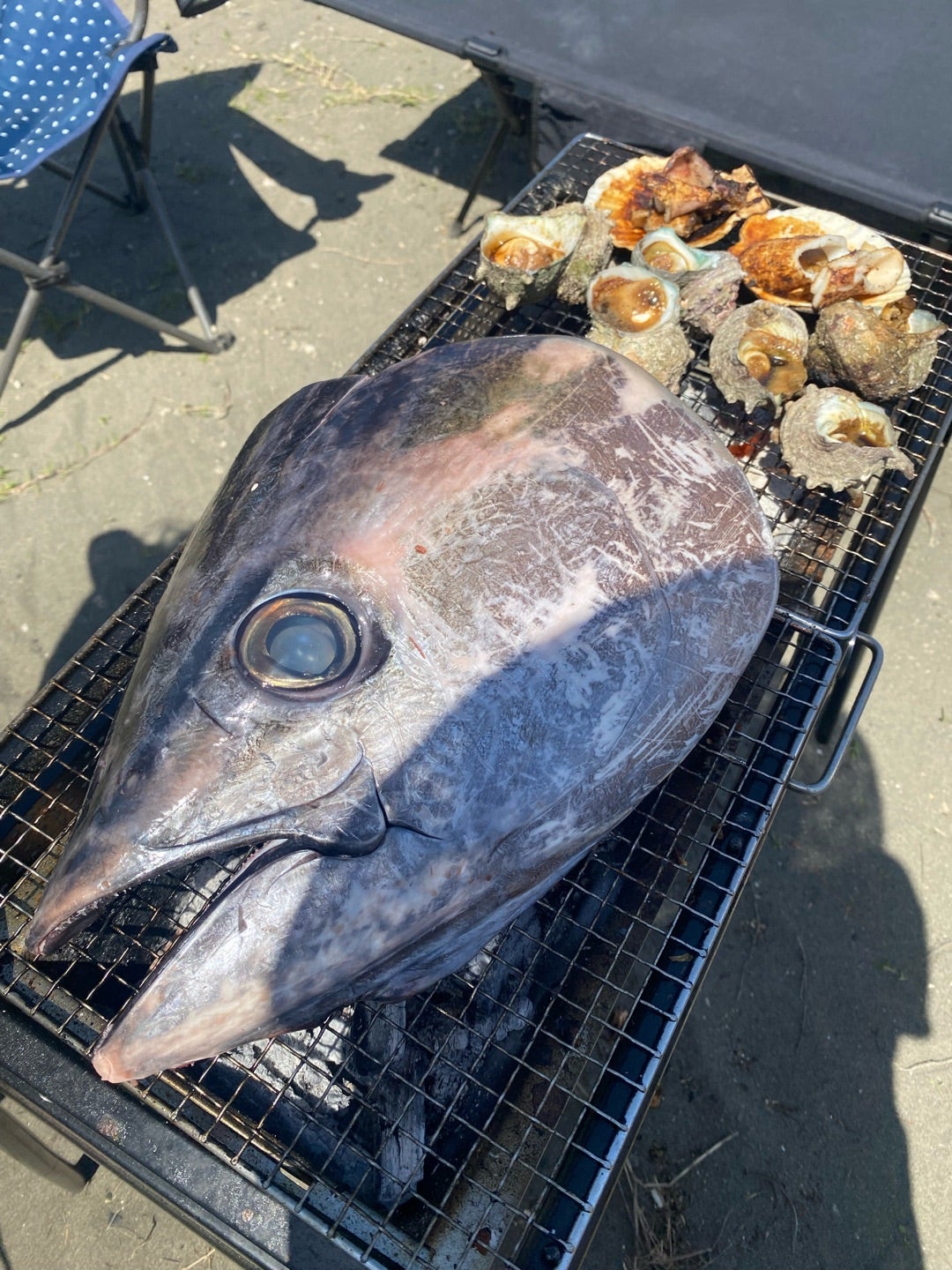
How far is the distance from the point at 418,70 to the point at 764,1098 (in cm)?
659

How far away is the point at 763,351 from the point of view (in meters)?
2.83

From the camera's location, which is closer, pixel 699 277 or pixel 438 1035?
pixel 438 1035

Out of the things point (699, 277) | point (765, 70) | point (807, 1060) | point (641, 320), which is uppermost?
point (765, 70)

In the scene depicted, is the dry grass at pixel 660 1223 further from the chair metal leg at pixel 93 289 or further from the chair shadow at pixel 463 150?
the chair shadow at pixel 463 150

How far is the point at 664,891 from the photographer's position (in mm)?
2268

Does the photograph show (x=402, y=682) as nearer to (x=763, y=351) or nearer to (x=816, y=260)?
(x=763, y=351)

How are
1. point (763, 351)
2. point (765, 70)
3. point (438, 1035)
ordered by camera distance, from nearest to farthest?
point (438, 1035) → point (763, 351) → point (765, 70)

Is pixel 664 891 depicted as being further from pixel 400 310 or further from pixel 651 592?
pixel 400 310

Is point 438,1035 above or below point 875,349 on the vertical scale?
below

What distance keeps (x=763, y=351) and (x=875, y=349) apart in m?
0.36

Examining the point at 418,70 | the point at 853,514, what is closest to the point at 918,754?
the point at 853,514

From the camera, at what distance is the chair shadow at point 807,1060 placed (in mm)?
2676

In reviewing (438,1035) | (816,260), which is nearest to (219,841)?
(438,1035)

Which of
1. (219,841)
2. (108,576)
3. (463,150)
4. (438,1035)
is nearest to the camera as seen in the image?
(219,841)
